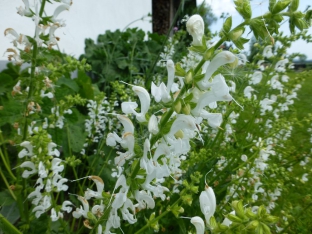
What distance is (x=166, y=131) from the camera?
2.10 feet

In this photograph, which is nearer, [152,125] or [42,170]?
[152,125]

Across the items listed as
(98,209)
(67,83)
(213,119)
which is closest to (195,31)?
(213,119)

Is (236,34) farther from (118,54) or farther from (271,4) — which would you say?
(118,54)

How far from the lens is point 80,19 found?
117 inches

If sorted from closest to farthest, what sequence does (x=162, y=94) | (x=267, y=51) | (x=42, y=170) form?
(x=162, y=94) → (x=42, y=170) → (x=267, y=51)

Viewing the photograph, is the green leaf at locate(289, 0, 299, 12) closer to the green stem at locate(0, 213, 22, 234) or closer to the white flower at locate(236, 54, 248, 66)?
the white flower at locate(236, 54, 248, 66)

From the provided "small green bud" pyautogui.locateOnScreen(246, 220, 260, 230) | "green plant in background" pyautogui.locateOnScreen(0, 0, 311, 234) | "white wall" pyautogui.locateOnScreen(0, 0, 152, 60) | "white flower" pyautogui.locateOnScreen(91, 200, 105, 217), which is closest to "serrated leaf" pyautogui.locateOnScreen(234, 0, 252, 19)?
"green plant in background" pyautogui.locateOnScreen(0, 0, 311, 234)

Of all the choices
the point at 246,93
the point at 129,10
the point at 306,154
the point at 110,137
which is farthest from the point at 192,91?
the point at 129,10

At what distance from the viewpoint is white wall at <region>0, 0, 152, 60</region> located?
194 cm

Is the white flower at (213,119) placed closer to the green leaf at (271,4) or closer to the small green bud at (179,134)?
the small green bud at (179,134)

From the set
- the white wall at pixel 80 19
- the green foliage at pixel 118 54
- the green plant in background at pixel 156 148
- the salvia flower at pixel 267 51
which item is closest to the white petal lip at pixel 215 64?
the green plant in background at pixel 156 148

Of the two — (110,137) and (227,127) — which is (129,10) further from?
(110,137)

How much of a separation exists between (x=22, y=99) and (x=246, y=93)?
104 cm

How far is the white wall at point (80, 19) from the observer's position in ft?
Answer: 6.37
